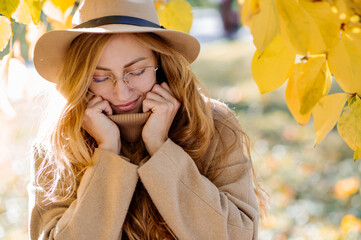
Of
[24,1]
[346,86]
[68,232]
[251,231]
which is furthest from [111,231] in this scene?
[346,86]

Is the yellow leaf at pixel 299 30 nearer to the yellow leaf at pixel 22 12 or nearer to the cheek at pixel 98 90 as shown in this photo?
the yellow leaf at pixel 22 12

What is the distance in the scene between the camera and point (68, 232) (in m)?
1.70

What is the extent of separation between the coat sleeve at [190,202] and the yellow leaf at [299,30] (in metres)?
1.06

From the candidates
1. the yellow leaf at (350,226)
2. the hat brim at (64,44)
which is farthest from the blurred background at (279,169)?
the hat brim at (64,44)

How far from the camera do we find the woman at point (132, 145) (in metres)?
1.70

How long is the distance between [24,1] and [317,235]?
3.17 metres

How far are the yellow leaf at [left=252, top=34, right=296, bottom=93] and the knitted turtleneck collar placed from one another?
3.40ft

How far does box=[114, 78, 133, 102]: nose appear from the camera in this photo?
66.7 inches

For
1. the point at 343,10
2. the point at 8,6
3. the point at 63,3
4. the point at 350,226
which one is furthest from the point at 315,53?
the point at 350,226

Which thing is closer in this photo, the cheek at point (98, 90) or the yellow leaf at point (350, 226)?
the cheek at point (98, 90)

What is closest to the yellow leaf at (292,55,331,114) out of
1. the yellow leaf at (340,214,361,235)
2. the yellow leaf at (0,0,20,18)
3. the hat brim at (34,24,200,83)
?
the yellow leaf at (0,0,20,18)

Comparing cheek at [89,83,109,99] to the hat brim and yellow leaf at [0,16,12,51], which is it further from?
yellow leaf at [0,16,12,51]

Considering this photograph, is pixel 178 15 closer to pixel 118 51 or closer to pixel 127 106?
pixel 118 51

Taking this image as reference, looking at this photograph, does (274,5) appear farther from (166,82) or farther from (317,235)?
(317,235)
